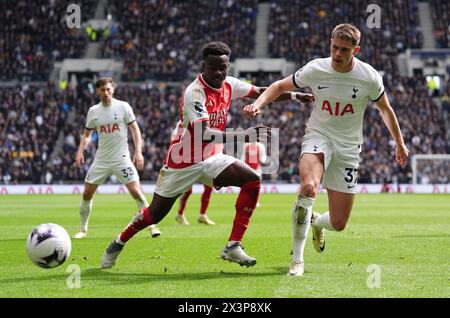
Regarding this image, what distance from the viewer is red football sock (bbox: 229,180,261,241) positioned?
7.89 m

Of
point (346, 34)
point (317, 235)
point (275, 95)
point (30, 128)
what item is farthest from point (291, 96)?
point (30, 128)

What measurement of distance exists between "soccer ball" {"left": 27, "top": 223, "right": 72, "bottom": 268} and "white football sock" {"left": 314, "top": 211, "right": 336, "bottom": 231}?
3.09 meters

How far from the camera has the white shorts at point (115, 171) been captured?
12.5m

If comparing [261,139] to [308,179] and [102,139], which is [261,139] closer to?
[308,179]

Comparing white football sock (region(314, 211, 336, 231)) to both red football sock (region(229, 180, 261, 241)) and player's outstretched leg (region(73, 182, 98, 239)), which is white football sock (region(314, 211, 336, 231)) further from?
player's outstretched leg (region(73, 182, 98, 239))

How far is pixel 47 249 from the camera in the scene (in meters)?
7.36

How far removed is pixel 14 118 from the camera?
38.9m

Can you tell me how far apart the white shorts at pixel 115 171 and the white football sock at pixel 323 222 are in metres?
4.50

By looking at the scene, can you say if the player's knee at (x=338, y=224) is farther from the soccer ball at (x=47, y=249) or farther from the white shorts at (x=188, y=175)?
the soccer ball at (x=47, y=249)

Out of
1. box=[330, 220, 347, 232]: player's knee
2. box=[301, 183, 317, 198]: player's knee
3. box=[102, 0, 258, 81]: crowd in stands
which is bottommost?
box=[330, 220, 347, 232]: player's knee

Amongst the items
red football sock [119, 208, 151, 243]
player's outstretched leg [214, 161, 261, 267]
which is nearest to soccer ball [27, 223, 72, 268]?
red football sock [119, 208, 151, 243]

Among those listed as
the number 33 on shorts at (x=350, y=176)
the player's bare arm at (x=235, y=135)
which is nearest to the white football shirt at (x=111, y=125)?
the player's bare arm at (x=235, y=135)

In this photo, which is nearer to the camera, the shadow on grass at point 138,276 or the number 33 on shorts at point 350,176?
the shadow on grass at point 138,276

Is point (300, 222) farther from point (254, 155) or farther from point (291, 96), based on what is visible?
point (254, 155)
